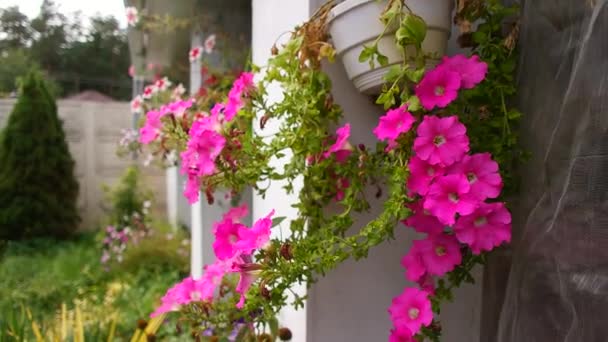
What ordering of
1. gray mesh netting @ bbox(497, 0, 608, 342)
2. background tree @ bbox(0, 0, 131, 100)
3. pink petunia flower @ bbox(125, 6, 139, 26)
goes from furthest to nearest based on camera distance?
background tree @ bbox(0, 0, 131, 100), pink petunia flower @ bbox(125, 6, 139, 26), gray mesh netting @ bbox(497, 0, 608, 342)

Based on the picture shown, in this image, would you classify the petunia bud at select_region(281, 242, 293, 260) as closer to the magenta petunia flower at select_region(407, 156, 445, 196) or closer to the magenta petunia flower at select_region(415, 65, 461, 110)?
the magenta petunia flower at select_region(407, 156, 445, 196)

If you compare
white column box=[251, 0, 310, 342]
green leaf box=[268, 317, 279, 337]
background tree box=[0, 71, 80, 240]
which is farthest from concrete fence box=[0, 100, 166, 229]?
green leaf box=[268, 317, 279, 337]

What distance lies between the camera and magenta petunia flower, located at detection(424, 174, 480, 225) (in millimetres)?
801

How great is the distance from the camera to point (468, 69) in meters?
0.87

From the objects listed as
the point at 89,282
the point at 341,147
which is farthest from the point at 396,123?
the point at 89,282

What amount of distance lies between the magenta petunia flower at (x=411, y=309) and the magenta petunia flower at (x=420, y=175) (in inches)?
7.7

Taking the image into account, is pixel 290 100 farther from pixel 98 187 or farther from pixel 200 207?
pixel 98 187

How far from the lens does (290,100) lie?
1.01 metres

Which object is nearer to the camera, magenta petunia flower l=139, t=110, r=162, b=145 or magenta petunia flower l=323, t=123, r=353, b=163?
magenta petunia flower l=323, t=123, r=353, b=163

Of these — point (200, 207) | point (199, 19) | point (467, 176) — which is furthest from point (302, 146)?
point (199, 19)

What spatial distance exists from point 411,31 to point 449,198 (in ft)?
0.92

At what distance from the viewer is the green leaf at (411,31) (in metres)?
0.83

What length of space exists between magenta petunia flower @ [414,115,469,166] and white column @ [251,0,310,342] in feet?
1.31

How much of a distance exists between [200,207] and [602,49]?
2480 millimetres
